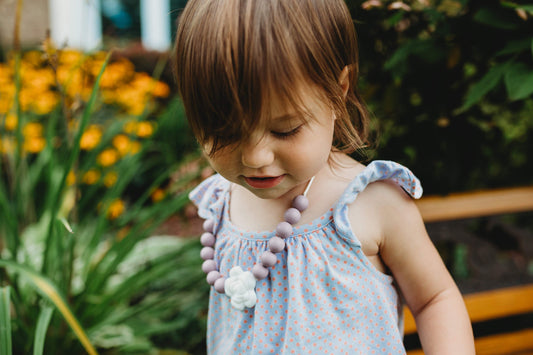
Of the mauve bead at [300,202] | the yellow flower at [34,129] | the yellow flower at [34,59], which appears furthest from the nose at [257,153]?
the yellow flower at [34,59]

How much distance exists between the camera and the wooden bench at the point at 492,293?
1.40 metres

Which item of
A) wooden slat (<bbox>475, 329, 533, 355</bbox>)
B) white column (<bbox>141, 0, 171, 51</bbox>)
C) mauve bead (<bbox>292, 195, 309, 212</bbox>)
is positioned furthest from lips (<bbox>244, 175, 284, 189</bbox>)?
white column (<bbox>141, 0, 171, 51</bbox>)

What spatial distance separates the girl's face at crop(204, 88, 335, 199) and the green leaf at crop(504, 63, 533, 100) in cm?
44

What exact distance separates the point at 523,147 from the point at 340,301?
5.30ft

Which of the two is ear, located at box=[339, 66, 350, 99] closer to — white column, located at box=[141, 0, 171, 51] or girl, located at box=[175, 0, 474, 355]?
girl, located at box=[175, 0, 474, 355]

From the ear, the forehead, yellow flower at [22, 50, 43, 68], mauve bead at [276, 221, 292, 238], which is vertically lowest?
mauve bead at [276, 221, 292, 238]

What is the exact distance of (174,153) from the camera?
2.08 m

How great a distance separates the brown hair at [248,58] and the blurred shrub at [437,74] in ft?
1.34

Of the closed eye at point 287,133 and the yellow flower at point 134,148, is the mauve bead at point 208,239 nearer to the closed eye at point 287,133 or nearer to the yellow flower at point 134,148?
the closed eye at point 287,133

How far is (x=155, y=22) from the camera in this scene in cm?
611

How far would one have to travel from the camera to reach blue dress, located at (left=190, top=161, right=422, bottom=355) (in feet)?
2.73

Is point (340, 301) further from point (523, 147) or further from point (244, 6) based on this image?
point (523, 147)

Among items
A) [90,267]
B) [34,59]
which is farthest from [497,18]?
[34,59]

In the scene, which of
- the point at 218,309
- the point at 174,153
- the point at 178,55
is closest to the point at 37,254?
the point at 174,153
